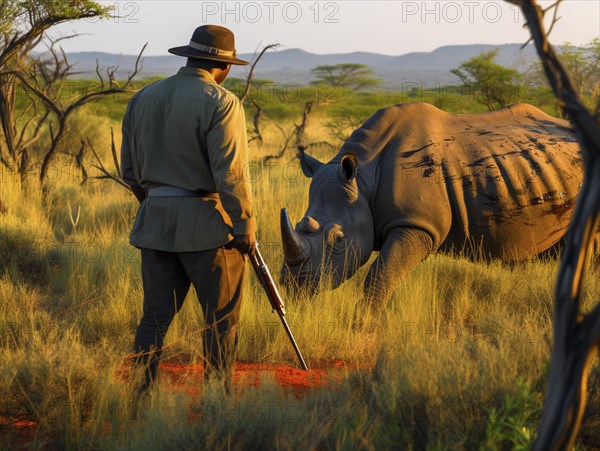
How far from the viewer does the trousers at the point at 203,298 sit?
4.40m

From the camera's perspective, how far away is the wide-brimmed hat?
176 inches

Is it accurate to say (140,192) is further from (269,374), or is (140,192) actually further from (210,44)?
(269,374)

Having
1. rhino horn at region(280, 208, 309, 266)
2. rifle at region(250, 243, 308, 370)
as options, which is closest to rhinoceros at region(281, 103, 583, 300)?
rhino horn at region(280, 208, 309, 266)

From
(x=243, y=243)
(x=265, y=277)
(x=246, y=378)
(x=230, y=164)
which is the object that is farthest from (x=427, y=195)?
(x=230, y=164)

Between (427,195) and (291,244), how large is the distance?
4.06 ft

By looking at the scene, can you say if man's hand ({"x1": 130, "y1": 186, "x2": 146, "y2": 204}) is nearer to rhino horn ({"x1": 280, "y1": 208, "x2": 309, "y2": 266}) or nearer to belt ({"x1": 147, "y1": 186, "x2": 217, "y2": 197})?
belt ({"x1": 147, "y1": 186, "x2": 217, "y2": 197})

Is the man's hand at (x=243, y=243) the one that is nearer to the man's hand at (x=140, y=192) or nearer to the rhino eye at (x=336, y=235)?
the man's hand at (x=140, y=192)

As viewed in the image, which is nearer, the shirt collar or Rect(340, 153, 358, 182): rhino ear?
the shirt collar

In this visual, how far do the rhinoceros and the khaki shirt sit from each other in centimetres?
147

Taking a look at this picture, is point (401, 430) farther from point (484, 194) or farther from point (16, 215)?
point (16, 215)

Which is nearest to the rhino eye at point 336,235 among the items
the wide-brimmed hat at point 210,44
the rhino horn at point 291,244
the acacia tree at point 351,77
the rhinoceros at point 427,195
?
the rhinoceros at point 427,195

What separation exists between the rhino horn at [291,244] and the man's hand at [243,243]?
1.38 meters

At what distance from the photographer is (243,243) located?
14.3 ft

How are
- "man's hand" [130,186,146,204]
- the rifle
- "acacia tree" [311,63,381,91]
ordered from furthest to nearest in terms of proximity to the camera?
"acacia tree" [311,63,381,91], "man's hand" [130,186,146,204], the rifle
